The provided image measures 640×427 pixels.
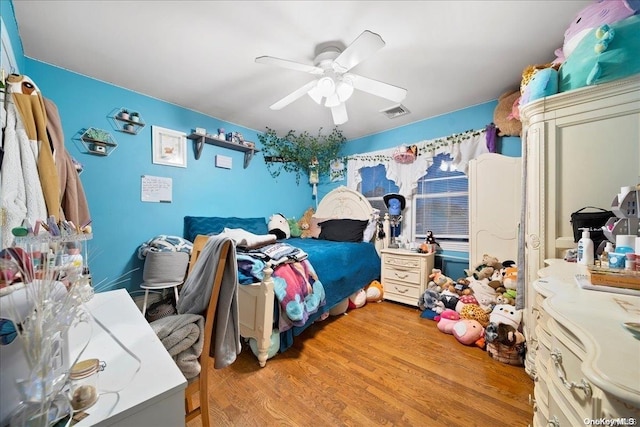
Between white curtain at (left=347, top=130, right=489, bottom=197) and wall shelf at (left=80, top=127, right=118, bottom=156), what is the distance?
2937 mm

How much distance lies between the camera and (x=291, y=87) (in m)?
2.29

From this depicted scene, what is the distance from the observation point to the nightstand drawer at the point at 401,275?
8.96 feet

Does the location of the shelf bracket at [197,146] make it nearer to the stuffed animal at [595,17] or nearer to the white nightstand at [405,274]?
the white nightstand at [405,274]

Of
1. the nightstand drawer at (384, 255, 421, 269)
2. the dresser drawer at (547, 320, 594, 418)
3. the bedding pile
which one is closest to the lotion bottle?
the dresser drawer at (547, 320, 594, 418)

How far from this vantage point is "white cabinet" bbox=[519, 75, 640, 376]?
4.23ft

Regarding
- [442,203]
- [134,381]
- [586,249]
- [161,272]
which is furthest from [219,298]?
[442,203]

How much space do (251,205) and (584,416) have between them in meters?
3.33

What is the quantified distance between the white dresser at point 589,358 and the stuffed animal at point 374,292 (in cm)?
198

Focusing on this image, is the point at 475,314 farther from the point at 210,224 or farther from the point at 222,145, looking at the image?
the point at 222,145

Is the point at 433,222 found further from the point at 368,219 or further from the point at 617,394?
the point at 617,394

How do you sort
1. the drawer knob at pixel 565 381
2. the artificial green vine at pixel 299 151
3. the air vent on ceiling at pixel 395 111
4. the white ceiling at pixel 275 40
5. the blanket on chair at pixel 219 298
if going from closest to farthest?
1. the drawer knob at pixel 565 381
2. the blanket on chair at pixel 219 298
3. the white ceiling at pixel 275 40
4. the air vent on ceiling at pixel 395 111
5. the artificial green vine at pixel 299 151

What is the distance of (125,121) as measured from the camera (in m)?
2.31

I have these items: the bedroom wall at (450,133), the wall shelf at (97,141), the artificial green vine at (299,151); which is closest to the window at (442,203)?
the bedroom wall at (450,133)

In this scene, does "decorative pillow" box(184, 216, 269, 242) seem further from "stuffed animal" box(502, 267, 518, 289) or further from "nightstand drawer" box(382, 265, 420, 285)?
"stuffed animal" box(502, 267, 518, 289)
